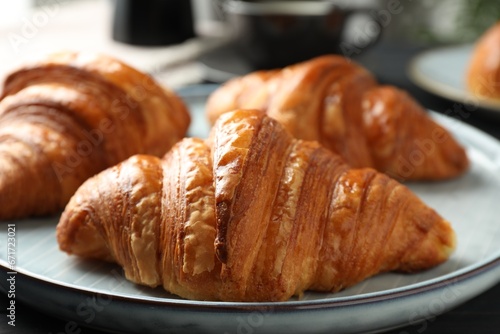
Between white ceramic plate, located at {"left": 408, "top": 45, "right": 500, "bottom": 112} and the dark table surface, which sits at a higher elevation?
white ceramic plate, located at {"left": 408, "top": 45, "right": 500, "bottom": 112}

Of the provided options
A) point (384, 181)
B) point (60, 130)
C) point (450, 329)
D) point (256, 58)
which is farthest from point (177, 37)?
point (450, 329)

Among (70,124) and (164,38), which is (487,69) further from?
→ (70,124)

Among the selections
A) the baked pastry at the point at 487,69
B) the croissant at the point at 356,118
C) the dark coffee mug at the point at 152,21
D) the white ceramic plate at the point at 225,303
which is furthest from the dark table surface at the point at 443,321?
the dark coffee mug at the point at 152,21

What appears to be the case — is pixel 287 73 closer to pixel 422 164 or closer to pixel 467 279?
pixel 422 164

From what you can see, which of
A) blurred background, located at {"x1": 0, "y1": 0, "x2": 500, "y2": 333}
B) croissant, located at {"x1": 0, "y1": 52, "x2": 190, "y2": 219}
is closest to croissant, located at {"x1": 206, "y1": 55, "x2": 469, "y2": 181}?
croissant, located at {"x1": 0, "y1": 52, "x2": 190, "y2": 219}

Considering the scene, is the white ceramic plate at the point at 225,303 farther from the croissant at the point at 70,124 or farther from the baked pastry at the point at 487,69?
the baked pastry at the point at 487,69

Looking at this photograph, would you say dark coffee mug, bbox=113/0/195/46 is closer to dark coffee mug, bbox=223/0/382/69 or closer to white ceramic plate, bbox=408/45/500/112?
dark coffee mug, bbox=223/0/382/69
